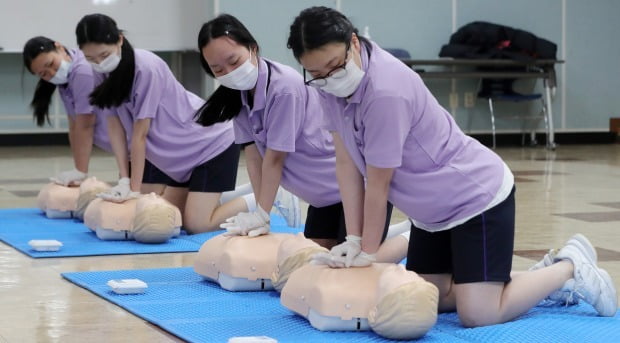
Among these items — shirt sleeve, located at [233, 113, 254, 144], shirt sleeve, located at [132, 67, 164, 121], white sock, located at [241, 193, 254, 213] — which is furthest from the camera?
white sock, located at [241, 193, 254, 213]

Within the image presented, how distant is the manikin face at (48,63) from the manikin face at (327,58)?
2.58 metres

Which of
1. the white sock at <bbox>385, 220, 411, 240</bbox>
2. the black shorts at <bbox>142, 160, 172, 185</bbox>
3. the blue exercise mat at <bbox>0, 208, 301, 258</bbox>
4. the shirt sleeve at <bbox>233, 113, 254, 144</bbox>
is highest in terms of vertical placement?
the shirt sleeve at <bbox>233, 113, 254, 144</bbox>

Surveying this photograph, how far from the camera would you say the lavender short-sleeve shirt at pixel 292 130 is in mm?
3330

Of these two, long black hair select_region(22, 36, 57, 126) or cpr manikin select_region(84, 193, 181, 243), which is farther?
long black hair select_region(22, 36, 57, 126)

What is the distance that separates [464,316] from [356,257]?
310mm

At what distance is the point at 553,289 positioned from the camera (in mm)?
2793

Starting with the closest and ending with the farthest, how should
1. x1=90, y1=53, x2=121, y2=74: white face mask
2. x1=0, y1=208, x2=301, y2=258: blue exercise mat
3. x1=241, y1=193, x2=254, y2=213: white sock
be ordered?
x1=0, y1=208, x2=301, y2=258: blue exercise mat < x1=90, y1=53, x2=121, y2=74: white face mask < x1=241, y1=193, x2=254, y2=213: white sock

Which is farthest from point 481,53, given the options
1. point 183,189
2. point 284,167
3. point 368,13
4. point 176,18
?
point 284,167

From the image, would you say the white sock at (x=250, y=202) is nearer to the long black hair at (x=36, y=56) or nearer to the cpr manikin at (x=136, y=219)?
the cpr manikin at (x=136, y=219)

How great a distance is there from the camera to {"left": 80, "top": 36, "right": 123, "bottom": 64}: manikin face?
420 centimetres

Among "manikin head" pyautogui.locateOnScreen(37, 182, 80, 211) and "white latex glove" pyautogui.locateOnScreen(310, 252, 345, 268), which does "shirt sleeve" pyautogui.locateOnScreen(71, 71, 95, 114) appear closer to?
"manikin head" pyautogui.locateOnScreen(37, 182, 80, 211)

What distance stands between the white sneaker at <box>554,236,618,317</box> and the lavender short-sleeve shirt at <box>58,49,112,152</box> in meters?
2.64

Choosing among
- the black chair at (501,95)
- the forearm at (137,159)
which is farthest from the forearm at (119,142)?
the black chair at (501,95)

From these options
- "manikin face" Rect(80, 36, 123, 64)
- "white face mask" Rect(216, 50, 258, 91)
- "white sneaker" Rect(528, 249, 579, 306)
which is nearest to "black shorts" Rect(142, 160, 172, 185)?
"manikin face" Rect(80, 36, 123, 64)
